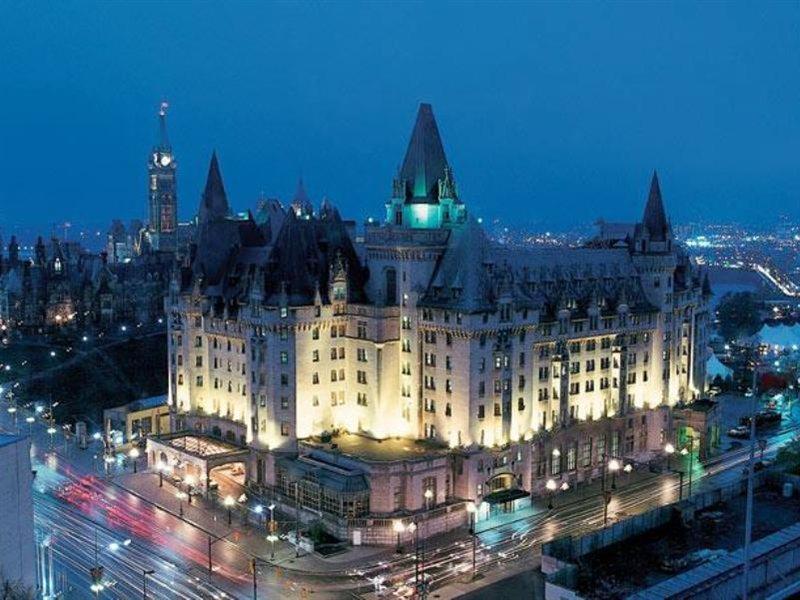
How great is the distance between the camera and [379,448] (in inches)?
3551

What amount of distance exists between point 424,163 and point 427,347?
20.4 meters

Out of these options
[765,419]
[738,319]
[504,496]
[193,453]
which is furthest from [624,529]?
[738,319]

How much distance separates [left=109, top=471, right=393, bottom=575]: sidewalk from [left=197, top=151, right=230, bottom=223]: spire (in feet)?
108

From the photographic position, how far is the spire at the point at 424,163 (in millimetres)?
98375

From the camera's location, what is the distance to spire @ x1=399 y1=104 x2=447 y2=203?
98.4 m

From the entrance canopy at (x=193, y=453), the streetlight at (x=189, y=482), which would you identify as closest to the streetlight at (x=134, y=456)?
the entrance canopy at (x=193, y=453)

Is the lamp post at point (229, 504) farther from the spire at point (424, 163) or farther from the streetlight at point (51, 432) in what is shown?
the spire at point (424, 163)

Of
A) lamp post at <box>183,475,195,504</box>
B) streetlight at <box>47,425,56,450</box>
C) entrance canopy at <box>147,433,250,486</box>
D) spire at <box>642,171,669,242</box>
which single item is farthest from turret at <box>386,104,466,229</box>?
streetlight at <box>47,425,56,450</box>

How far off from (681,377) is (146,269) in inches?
4498

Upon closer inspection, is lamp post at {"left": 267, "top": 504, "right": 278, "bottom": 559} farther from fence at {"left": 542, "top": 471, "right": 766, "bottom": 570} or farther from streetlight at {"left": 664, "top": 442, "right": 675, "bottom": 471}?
streetlight at {"left": 664, "top": 442, "right": 675, "bottom": 471}

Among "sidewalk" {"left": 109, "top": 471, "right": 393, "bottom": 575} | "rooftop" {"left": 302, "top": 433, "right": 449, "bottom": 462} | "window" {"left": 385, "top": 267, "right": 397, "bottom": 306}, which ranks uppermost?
"window" {"left": 385, "top": 267, "right": 397, "bottom": 306}

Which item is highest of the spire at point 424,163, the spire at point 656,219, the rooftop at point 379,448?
the spire at point 424,163

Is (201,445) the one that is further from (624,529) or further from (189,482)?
(624,529)

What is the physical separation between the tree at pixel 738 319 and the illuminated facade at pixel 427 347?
8677cm
